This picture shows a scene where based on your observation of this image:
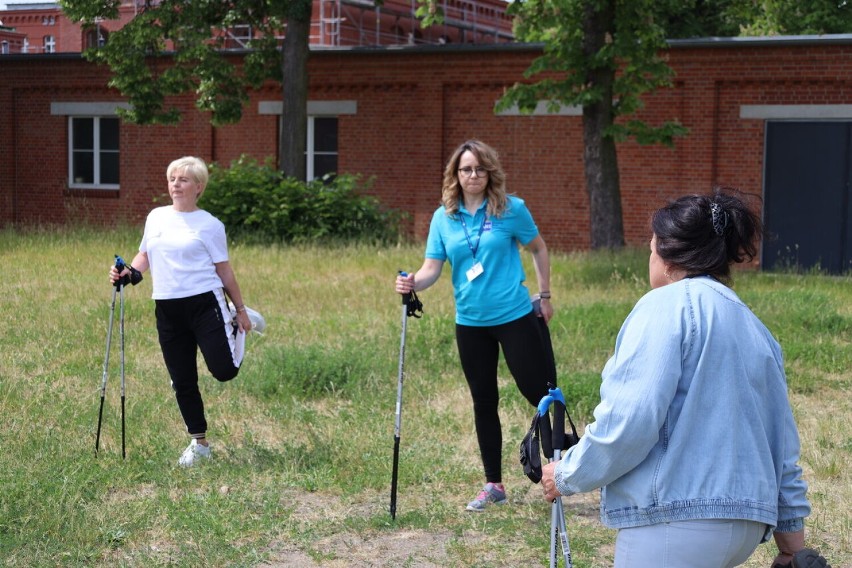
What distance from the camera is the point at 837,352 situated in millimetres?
11156

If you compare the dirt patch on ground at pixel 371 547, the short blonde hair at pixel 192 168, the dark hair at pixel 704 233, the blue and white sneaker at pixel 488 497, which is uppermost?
the short blonde hair at pixel 192 168

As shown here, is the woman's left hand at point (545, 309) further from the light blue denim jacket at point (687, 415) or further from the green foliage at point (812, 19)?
the green foliage at point (812, 19)

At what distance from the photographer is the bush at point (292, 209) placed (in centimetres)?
2194

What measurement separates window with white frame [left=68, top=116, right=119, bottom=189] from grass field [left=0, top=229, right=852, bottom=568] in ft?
43.3

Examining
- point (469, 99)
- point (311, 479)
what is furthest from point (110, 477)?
point (469, 99)

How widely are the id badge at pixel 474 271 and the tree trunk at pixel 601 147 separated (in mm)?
12745

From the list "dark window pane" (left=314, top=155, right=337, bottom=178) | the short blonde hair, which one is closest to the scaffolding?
"dark window pane" (left=314, top=155, right=337, bottom=178)

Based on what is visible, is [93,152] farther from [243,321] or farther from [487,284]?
[487,284]

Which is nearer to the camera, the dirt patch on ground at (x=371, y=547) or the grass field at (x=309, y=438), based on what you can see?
the dirt patch on ground at (x=371, y=547)

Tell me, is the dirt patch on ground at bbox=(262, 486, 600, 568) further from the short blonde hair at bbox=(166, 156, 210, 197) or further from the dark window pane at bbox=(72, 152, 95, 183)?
the dark window pane at bbox=(72, 152, 95, 183)

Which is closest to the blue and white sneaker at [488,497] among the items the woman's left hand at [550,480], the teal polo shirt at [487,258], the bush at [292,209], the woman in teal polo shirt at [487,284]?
the woman in teal polo shirt at [487,284]

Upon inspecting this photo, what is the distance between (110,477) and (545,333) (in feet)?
8.75

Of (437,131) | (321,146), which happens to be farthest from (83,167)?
(437,131)

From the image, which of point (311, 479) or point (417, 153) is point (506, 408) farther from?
point (417, 153)
